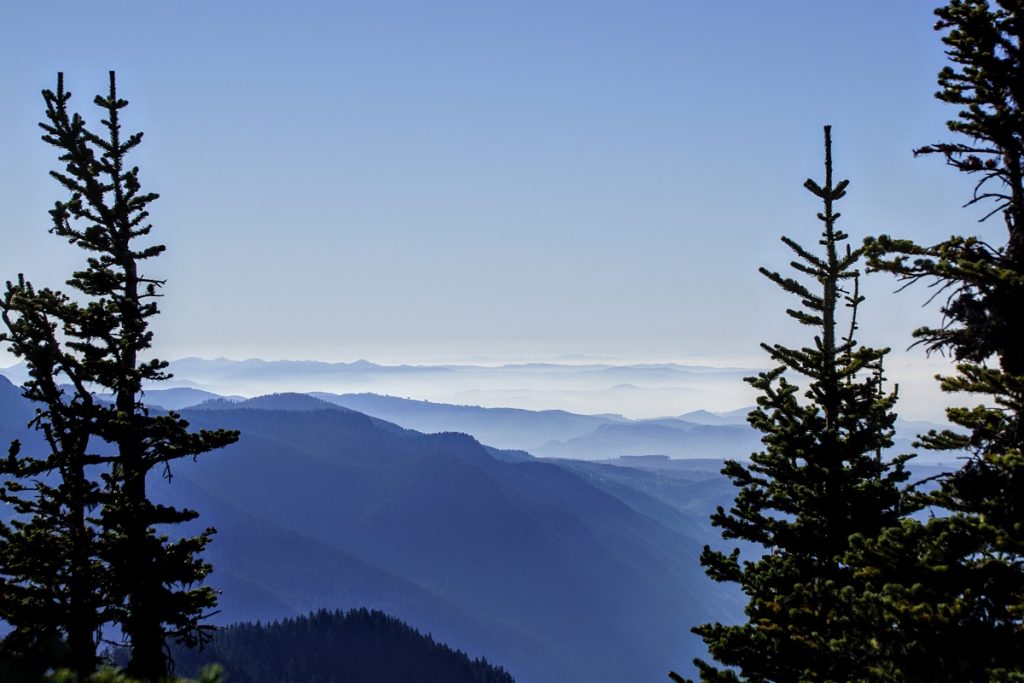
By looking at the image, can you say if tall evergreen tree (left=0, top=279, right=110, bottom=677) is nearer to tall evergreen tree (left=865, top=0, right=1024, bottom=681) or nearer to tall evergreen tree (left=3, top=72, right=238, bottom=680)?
tall evergreen tree (left=3, top=72, right=238, bottom=680)

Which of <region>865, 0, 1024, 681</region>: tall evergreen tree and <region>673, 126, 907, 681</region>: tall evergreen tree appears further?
<region>673, 126, 907, 681</region>: tall evergreen tree

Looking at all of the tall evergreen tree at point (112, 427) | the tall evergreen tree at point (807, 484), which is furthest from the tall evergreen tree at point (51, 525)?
the tall evergreen tree at point (807, 484)

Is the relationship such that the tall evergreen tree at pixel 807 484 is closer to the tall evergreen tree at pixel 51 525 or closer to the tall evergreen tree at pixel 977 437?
the tall evergreen tree at pixel 977 437

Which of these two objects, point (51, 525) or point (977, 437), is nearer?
point (977, 437)

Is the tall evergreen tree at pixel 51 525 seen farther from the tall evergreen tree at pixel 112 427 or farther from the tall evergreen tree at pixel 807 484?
the tall evergreen tree at pixel 807 484

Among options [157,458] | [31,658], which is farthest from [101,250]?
[31,658]

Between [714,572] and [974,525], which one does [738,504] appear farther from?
[974,525]

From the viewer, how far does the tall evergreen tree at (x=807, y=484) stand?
19594 mm

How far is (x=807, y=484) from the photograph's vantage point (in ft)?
67.6

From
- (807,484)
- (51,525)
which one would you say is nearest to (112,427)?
(51,525)

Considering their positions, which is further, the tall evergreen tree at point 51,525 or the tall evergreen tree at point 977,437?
the tall evergreen tree at point 51,525

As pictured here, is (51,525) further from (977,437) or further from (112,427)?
(977,437)

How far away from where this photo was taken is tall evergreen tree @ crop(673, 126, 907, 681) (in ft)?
64.3

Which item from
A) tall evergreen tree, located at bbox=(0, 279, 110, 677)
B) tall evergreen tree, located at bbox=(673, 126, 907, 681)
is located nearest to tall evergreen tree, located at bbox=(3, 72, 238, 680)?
tall evergreen tree, located at bbox=(0, 279, 110, 677)
